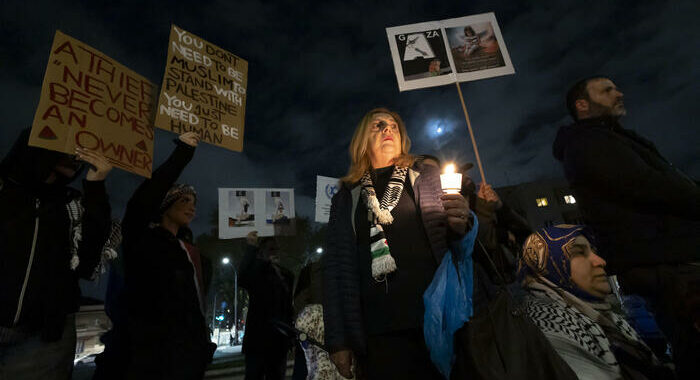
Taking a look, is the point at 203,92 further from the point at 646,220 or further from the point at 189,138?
the point at 646,220

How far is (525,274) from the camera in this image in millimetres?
2680

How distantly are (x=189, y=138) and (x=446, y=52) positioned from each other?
146 inches

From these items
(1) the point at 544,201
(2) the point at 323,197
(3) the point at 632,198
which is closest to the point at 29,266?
(3) the point at 632,198

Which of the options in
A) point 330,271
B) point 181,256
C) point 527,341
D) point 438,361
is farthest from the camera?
point 181,256

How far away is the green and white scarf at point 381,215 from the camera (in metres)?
1.93

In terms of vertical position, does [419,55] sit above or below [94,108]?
above

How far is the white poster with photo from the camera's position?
6.60 metres

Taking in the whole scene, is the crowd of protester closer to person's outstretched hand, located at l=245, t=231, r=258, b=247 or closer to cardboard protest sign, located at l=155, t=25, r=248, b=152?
cardboard protest sign, located at l=155, t=25, r=248, b=152

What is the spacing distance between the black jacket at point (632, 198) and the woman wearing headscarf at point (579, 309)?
202 mm

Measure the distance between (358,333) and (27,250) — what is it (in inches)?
83.6

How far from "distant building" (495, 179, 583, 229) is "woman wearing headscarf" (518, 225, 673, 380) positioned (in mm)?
47219

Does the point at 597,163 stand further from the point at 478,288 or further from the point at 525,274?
the point at 478,288

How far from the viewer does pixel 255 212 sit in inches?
248

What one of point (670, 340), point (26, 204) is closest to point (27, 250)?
point (26, 204)
